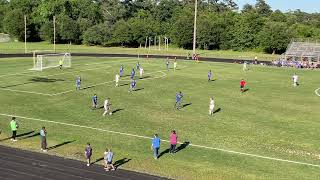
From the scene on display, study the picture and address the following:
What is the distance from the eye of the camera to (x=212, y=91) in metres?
50.8

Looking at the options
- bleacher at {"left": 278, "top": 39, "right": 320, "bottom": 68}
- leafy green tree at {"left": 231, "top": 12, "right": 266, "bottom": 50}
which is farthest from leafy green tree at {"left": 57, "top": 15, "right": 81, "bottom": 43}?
bleacher at {"left": 278, "top": 39, "right": 320, "bottom": 68}

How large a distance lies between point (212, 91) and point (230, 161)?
24939mm

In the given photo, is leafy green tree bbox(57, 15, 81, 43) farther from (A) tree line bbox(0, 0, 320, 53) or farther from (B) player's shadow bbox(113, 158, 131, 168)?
(B) player's shadow bbox(113, 158, 131, 168)

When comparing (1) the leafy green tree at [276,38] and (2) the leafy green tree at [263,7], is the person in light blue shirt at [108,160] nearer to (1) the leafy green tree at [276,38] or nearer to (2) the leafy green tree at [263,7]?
(1) the leafy green tree at [276,38]

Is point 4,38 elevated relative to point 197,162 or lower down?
elevated

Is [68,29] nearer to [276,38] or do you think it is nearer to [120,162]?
[276,38]

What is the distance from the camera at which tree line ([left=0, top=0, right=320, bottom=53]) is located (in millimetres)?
120250

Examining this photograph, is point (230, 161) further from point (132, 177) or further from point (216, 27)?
point (216, 27)

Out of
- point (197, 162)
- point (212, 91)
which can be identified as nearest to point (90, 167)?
point (197, 162)

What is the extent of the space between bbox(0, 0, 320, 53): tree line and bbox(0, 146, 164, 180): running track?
94939mm

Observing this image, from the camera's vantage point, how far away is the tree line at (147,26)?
395 feet

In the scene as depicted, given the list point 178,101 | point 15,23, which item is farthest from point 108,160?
point 15,23

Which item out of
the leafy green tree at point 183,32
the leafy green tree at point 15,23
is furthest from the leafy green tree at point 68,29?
the leafy green tree at point 183,32

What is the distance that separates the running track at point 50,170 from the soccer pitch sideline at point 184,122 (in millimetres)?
1073
